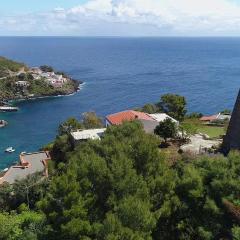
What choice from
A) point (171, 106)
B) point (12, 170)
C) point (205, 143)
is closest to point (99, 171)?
point (205, 143)

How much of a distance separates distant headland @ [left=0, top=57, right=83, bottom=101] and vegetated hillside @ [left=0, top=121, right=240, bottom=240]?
275 feet

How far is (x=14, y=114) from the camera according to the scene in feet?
291

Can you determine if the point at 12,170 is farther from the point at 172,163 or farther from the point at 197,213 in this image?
the point at 197,213

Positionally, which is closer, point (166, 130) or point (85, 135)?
point (166, 130)

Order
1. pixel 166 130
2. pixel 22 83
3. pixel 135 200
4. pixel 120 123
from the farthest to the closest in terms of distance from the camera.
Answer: pixel 22 83 → pixel 166 130 → pixel 120 123 → pixel 135 200

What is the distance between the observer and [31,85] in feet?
356

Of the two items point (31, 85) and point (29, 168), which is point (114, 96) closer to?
point (31, 85)

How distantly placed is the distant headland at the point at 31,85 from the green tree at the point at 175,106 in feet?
175

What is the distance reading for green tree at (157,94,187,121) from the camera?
5531cm

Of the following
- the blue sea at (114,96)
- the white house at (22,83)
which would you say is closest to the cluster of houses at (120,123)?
the blue sea at (114,96)

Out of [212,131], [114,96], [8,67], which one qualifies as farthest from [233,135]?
[8,67]

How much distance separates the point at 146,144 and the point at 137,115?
85.1ft

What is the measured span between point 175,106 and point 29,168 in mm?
20844

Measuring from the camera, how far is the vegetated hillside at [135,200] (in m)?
18.2
